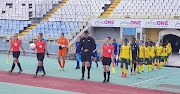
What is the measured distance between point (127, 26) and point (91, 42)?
15.2 meters

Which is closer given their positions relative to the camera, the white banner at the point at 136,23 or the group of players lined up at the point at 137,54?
the group of players lined up at the point at 137,54

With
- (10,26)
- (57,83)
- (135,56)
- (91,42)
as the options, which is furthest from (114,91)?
(10,26)

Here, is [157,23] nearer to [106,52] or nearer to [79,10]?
[79,10]

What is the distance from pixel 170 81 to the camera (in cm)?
1446

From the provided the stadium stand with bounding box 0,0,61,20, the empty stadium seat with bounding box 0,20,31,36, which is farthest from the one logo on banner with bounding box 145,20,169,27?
the empty stadium seat with bounding box 0,20,31,36

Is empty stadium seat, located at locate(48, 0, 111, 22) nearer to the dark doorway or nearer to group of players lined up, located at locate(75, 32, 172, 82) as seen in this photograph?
the dark doorway

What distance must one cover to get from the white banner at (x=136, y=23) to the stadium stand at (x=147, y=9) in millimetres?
878

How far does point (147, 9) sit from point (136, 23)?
3.06 metres

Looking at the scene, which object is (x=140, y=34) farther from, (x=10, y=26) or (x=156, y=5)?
(x=10, y=26)

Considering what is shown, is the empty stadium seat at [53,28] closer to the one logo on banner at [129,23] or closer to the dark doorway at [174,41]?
the one logo on banner at [129,23]

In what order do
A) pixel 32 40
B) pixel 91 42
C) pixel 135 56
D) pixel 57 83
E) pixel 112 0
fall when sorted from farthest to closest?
pixel 112 0, pixel 32 40, pixel 135 56, pixel 91 42, pixel 57 83

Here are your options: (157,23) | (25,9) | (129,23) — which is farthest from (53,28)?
(157,23)

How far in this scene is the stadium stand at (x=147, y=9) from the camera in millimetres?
29031

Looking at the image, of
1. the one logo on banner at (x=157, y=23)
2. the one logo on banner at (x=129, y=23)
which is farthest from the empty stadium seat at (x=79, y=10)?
the one logo on banner at (x=157, y=23)
